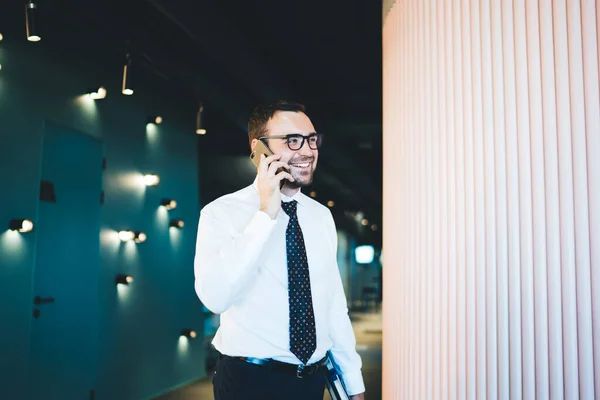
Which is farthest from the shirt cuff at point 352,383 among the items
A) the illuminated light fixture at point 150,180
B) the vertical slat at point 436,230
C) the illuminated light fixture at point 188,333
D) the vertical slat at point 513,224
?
the illuminated light fixture at point 188,333

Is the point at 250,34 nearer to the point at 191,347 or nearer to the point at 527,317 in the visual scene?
the point at 191,347

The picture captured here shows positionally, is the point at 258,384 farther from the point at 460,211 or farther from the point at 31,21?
the point at 31,21

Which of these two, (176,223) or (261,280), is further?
(176,223)

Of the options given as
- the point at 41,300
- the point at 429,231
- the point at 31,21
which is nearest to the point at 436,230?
the point at 429,231

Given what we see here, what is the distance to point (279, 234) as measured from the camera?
6.63ft

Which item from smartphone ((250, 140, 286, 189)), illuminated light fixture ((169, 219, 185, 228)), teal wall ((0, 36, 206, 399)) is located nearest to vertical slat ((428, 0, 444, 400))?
smartphone ((250, 140, 286, 189))

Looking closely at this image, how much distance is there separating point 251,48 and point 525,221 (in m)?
5.28

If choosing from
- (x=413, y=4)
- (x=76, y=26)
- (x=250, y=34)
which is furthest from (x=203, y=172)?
(x=413, y=4)

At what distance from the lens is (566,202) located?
1774mm

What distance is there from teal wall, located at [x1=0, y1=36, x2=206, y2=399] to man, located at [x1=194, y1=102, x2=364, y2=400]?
309 cm

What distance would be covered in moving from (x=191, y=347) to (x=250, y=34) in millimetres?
4160

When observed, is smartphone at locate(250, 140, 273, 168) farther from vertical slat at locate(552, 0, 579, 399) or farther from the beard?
vertical slat at locate(552, 0, 579, 399)

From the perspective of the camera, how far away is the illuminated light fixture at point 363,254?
25.3 metres

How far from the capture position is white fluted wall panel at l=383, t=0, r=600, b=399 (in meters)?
1.75
